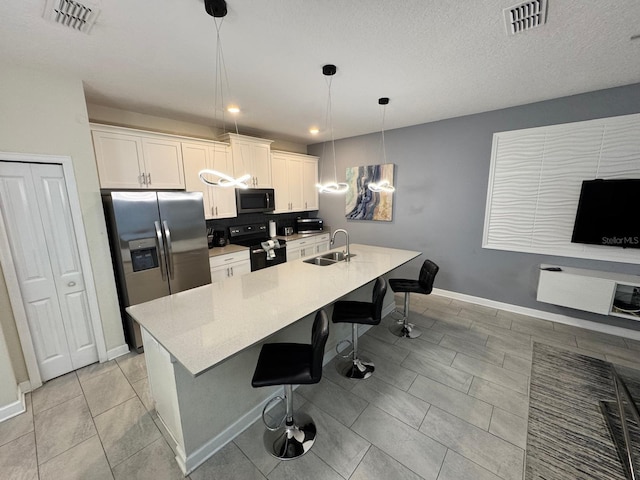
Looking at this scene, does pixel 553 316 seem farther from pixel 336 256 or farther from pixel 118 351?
pixel 118 351

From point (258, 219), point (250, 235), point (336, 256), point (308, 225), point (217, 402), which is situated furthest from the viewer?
point (308, 225)

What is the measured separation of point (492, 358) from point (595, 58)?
2.84 meters

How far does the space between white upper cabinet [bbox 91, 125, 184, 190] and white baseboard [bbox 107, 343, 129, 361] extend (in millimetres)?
1776

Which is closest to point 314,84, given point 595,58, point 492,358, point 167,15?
point 167,15

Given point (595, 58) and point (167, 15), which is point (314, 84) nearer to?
point (167, 15)

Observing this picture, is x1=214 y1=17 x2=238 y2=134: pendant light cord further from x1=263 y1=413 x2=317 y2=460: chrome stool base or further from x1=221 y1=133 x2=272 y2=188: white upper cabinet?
x1=263 y1=413 x2=317 y2=460: chrome stool base

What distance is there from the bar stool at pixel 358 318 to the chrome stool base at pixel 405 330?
0.70 meters

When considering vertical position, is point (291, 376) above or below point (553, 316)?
above

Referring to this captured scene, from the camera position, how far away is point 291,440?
167cm

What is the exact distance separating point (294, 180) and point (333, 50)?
3087 mm

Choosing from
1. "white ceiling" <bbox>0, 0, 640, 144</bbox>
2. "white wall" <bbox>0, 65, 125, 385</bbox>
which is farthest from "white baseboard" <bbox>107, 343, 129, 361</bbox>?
"white ceiling" <bbox>0, 0, 640, 144</bbox>

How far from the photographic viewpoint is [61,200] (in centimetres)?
230

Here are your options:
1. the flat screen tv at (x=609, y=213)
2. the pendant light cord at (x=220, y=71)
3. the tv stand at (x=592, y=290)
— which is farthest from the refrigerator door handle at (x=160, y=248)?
the flat screen tv at (x=609, y=213)

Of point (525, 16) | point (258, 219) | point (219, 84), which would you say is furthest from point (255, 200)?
point (525, 16)
